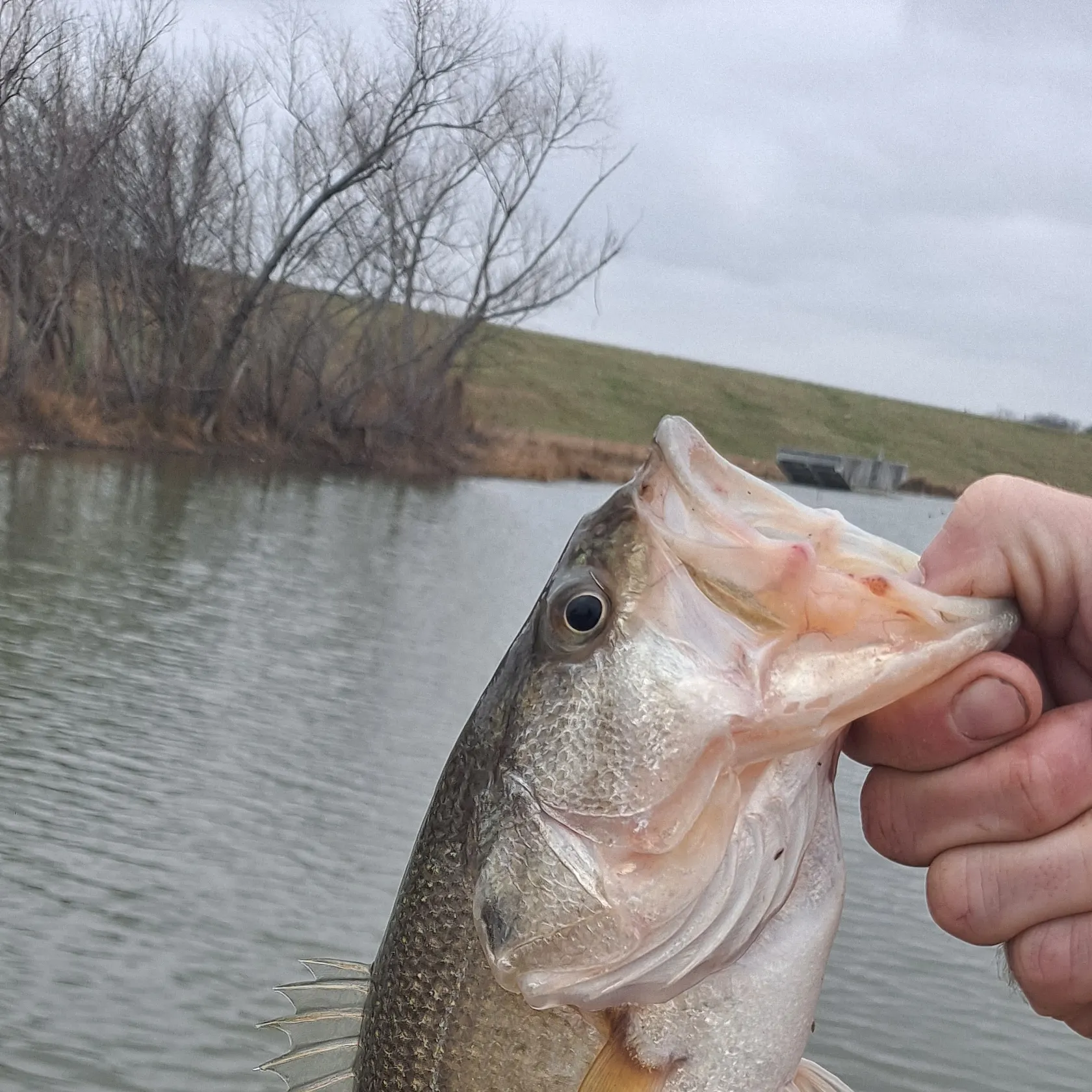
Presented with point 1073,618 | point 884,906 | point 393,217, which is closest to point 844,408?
point 393,217

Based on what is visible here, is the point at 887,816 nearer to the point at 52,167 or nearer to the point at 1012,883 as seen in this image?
the point at 1012,883

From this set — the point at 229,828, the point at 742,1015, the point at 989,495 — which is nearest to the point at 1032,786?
the point at 989,495

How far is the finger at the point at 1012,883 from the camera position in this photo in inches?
76.7

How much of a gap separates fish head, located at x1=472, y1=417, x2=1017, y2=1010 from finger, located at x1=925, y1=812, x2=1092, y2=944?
349 mm

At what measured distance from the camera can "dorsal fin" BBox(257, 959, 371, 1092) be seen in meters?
2.25

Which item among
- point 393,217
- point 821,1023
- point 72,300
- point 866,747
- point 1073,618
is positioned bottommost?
point 821,1023

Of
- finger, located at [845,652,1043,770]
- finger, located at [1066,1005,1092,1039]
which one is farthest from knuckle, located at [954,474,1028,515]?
finger, located at [1066,1005,1092,1039]

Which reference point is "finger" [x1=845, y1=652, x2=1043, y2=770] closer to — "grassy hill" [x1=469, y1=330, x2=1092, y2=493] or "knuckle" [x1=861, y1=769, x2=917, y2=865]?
"knuckle" [x1=861, y1=769, x2=917, y2=865]

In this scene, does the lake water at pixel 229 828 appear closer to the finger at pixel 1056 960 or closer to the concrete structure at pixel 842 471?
the finger at pixel 1056 960

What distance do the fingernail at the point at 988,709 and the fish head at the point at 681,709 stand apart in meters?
0.07

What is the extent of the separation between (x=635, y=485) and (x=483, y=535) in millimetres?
20226

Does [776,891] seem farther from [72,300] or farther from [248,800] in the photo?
[72,300]

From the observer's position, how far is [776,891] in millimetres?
1777

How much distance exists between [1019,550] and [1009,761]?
312 millimetres
